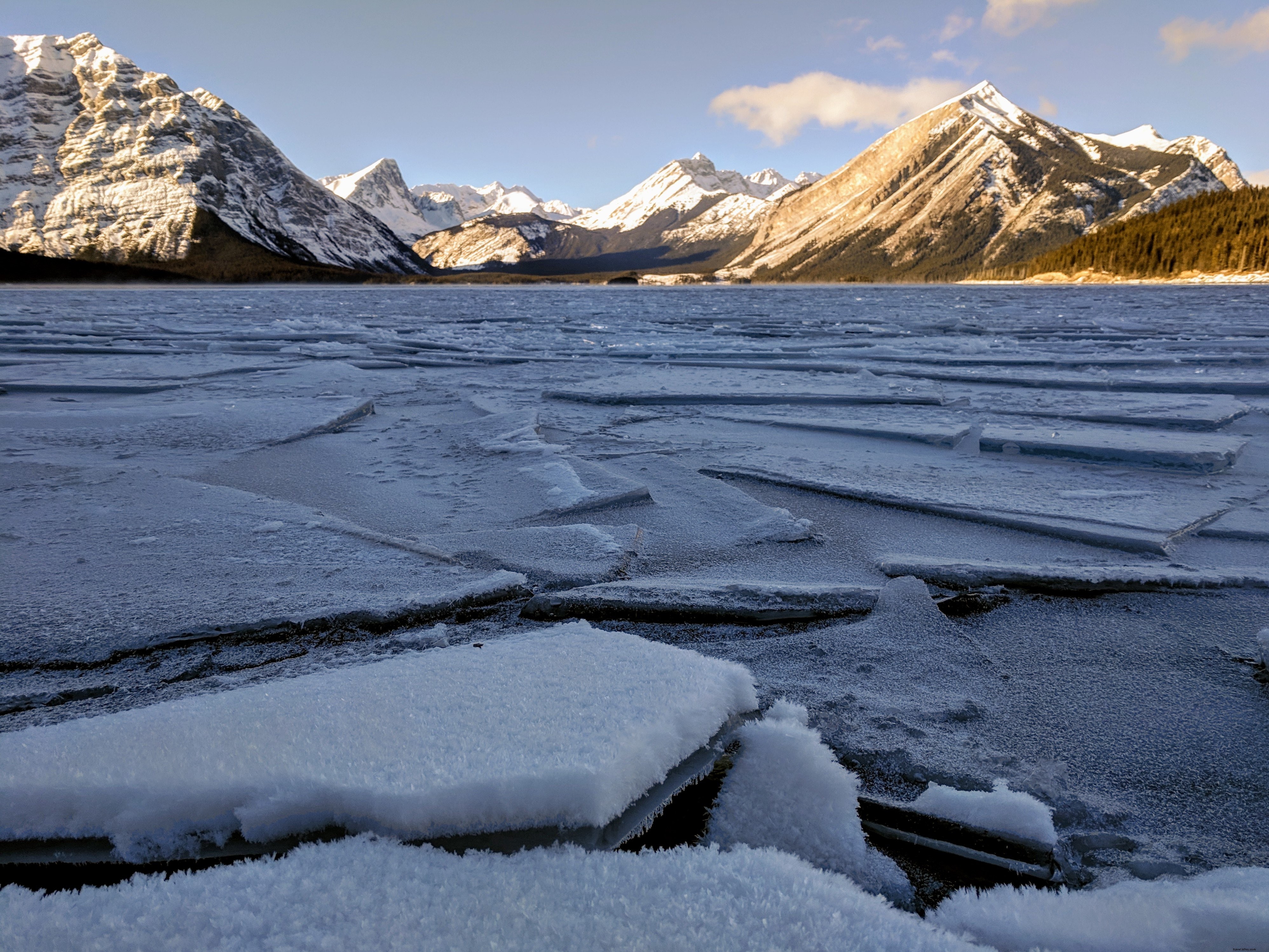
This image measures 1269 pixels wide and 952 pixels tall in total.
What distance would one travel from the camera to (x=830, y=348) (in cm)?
712

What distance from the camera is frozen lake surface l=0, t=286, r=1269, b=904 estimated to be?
104 cm

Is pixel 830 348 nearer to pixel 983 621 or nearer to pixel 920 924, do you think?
pixel 983 621

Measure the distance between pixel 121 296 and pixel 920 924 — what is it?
31215 millimetres

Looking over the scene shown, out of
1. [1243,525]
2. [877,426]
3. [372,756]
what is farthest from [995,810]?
[877,426]

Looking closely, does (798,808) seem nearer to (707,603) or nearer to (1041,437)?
(707,603)

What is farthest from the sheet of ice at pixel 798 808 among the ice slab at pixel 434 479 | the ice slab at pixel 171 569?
the ice slab at pixel 434 479

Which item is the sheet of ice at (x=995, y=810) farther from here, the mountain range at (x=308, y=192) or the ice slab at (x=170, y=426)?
the mountain range at (x=308, y=192)

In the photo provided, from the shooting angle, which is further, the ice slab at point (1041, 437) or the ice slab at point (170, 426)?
the ice slab at point (170, 426)

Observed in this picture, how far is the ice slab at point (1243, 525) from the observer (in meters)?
1.83

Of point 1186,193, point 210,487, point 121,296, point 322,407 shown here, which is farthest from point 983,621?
point 1186,193

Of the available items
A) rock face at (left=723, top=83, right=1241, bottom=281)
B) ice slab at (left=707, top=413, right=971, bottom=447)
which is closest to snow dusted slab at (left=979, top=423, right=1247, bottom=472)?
ice slab at (left=707, top=413, right=971, bottom=447)

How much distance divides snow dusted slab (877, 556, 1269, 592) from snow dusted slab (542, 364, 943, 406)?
7.91 feet

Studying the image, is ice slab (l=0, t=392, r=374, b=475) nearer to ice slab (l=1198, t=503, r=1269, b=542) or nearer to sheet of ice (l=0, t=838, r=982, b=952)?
sheet of ice (l=0, t=838, r=982, b=952)

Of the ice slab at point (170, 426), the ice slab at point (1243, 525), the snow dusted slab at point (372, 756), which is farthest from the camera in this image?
the ice slab at point (170, 426)
